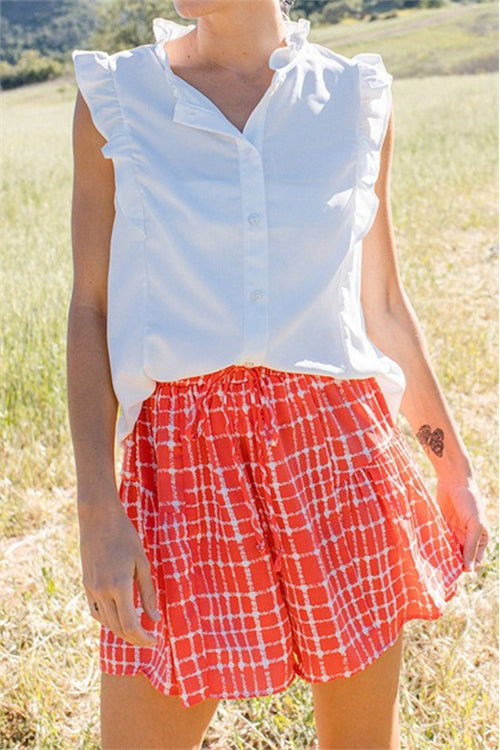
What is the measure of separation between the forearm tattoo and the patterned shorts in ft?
0.67

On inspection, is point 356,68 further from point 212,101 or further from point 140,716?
point 140,716

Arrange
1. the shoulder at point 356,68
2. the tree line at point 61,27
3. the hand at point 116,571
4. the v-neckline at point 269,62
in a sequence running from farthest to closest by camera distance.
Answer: the tree line at point 61,27, the shoulder at point 356,68, the v-neckline at point 269,62, the hand at point 116,571

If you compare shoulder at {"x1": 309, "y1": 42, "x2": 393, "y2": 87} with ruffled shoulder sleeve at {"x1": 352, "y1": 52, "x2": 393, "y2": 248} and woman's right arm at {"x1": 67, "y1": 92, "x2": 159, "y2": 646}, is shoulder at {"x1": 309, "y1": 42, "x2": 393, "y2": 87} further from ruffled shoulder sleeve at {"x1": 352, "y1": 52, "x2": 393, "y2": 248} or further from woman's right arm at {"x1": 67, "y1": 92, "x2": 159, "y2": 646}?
woman's right arm at {"x1": 67, "y1": 92, "x2": 159, "y2": 646}

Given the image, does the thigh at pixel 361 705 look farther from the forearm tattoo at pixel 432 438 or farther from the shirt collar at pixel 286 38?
the shirt collar at pixel 286 38

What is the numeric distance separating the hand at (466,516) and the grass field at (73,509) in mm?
798

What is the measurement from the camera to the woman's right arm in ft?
3.89

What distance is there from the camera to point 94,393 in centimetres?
127

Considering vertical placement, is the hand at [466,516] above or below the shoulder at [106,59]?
below

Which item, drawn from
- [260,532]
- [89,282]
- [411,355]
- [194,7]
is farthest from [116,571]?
[194,7]

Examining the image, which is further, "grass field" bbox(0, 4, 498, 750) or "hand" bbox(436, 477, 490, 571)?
"grass field" bbox(0, 4, 498, 750)

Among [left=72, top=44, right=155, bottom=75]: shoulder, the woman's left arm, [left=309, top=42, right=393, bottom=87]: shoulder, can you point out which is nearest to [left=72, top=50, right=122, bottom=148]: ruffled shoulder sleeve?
[left=72, top=44, right=155, bottom=75]: shoulder

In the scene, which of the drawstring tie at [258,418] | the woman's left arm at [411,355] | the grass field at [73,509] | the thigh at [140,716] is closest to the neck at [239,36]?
the woman's left arm at [411,355]

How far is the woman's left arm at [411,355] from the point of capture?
151 cm

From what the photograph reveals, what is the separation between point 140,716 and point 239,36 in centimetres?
92
